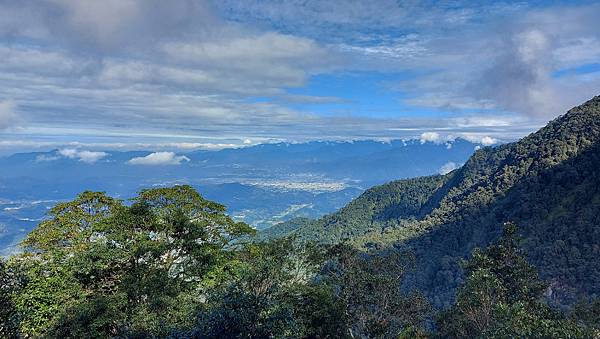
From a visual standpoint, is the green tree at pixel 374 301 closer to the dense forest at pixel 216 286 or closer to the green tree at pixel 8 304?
the dense forest at pixel 216 286

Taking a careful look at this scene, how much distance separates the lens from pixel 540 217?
119 meters

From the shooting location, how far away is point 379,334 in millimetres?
25250

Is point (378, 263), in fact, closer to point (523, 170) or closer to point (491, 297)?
point (491, 297)

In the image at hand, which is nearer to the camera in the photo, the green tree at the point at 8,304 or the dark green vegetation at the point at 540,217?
the green tree at the point at 8,304

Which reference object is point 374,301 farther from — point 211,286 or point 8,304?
point 8,304

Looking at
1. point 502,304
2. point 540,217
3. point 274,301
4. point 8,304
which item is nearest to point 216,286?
point 274,301

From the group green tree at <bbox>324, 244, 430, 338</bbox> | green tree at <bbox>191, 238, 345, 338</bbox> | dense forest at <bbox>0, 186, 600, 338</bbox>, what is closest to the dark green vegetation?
green tree at <bbox>191, 238, 345, 338</bbox>

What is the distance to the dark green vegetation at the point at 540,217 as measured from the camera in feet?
310

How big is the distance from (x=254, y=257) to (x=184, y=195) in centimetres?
830

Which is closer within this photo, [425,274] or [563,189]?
[563,189]

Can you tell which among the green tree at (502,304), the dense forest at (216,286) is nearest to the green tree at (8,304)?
the dense forest at (216,286)

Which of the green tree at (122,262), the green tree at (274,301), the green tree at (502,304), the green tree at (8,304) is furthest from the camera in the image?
the green tree at (122,262)

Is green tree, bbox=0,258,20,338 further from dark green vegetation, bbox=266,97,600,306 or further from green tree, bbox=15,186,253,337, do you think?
dark green vegetation, bbox=266,97,600,306

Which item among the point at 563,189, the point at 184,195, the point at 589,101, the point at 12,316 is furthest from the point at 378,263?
the point at 589,101
